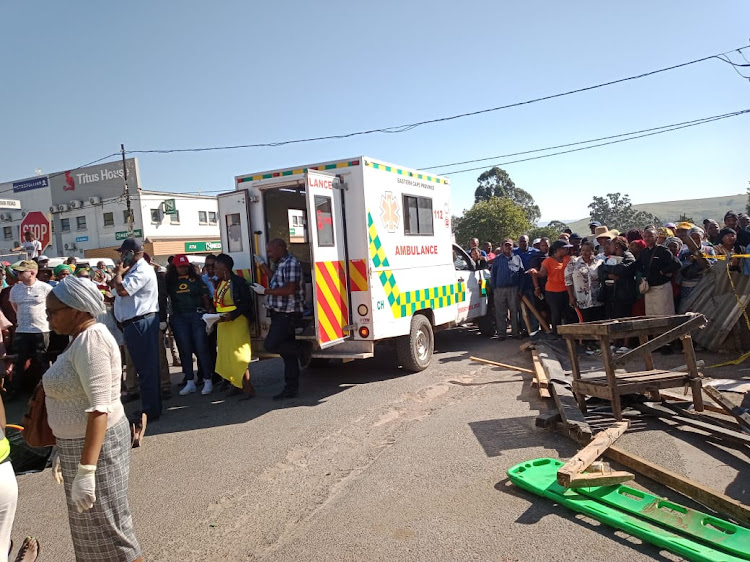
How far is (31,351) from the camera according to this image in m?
7.53

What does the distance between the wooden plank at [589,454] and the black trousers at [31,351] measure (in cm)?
707

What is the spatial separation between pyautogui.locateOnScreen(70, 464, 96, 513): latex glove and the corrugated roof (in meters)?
8.00

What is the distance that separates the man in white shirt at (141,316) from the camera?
19.2ft

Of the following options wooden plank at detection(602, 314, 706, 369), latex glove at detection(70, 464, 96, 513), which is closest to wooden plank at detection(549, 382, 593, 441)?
wooden plank at detection(602, 314, 706, 369)

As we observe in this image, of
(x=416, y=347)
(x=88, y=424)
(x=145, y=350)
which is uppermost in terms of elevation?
(x=88, y=424)

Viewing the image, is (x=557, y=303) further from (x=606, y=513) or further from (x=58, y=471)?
(x=58, y=471)

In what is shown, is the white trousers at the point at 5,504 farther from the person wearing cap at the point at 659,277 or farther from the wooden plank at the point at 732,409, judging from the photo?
the person wearing cap at the point at 659,277

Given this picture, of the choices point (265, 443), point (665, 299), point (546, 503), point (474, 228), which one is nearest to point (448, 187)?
point (665, 299)

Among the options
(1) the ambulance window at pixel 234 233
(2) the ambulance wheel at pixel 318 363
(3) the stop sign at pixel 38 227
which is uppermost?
(3) the stop sign at pixel 38 227

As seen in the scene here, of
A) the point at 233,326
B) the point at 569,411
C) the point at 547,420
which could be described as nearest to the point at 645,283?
the point at 569,411

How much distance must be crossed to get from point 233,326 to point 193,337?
2.82 feet

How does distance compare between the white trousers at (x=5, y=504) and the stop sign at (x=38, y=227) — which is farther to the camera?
the stop sign at (x=38, y=227)

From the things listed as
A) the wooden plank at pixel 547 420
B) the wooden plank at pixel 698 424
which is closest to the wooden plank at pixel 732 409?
the wooden plank at pixel 698 424

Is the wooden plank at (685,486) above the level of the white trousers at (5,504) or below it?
below
